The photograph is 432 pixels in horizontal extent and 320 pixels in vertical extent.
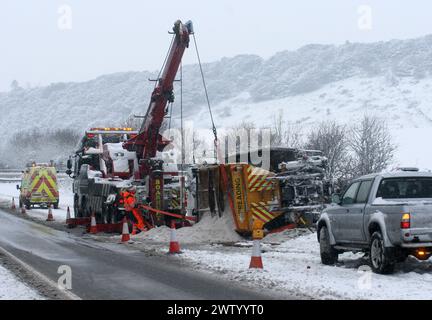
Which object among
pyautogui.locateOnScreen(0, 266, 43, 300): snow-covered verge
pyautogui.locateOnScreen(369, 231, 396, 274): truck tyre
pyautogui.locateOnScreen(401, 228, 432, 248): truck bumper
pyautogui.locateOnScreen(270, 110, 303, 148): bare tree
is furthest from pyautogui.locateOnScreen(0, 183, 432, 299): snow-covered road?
pyautogui.locateOnScreen(270, 110, 303, 148): bare tree

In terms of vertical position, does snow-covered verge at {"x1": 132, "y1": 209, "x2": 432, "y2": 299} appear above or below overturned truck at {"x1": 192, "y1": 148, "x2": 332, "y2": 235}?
below

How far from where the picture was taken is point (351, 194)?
14.3 m

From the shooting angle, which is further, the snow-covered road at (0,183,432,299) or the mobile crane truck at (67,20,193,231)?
the mobile crane truck at (67,20,193,231)

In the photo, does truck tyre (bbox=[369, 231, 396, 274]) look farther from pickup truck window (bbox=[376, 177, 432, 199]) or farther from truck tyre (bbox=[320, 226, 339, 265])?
truck tyre (bbox=[320, 226, 339, 265])

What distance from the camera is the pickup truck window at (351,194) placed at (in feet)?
46.2

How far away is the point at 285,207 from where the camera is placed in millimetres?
20344

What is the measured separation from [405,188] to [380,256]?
4.40 feet

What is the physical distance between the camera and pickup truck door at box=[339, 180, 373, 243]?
13.4 metres

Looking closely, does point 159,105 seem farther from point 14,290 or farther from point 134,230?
point 14,290

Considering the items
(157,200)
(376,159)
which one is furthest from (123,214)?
(376,159)

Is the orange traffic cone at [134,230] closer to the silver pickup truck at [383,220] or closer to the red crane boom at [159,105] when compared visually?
the red crane boom at [159,105]

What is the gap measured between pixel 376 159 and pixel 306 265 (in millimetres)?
35103

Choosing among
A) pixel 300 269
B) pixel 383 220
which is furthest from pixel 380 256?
pixel 300 269
